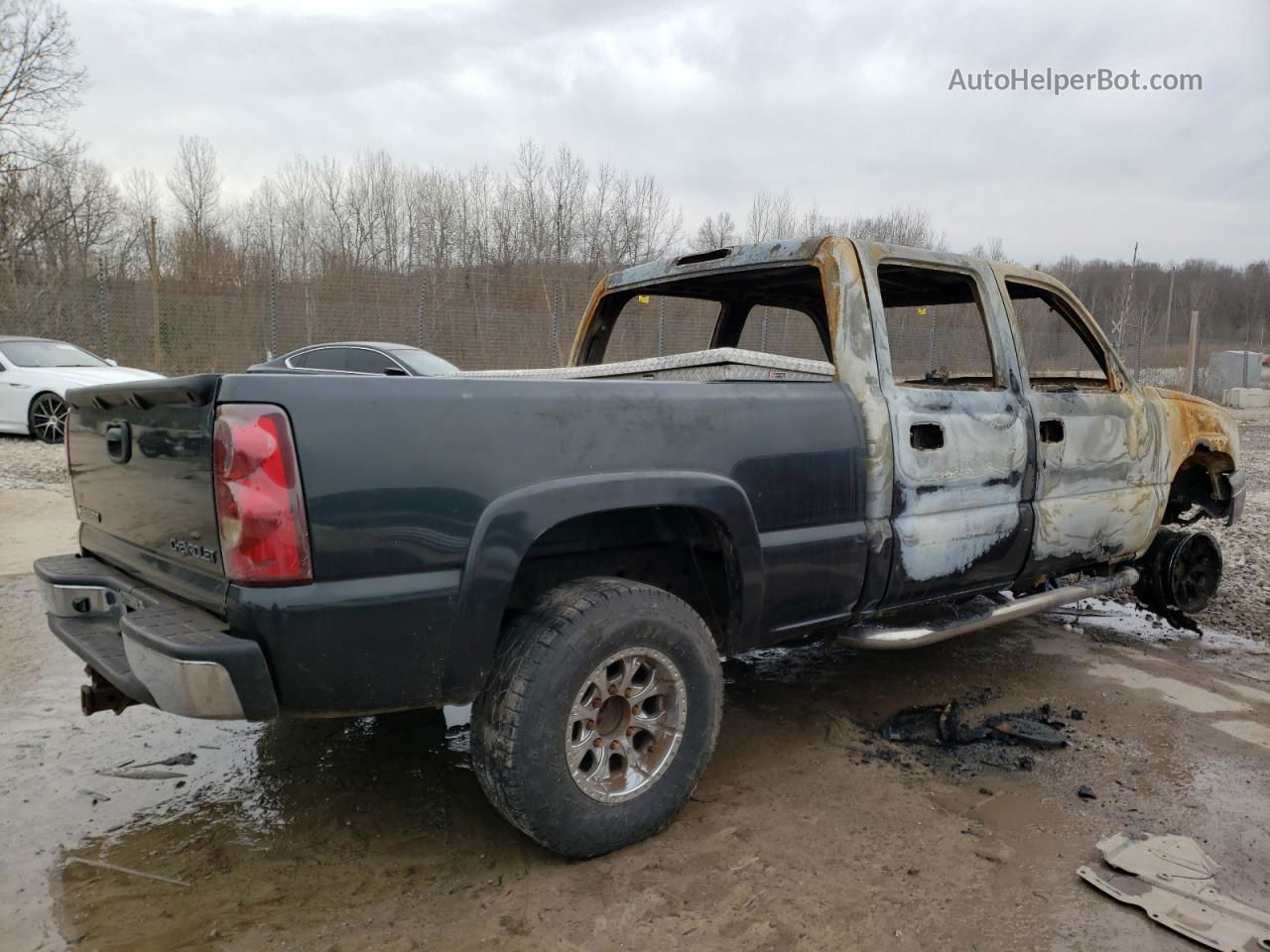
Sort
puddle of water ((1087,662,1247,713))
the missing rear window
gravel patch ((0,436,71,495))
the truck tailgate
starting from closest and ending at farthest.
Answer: the truck tailgate → the missing rear window → puddle of water ((1087,662,1247,713)) → gravel patch ((0,436,71,495))

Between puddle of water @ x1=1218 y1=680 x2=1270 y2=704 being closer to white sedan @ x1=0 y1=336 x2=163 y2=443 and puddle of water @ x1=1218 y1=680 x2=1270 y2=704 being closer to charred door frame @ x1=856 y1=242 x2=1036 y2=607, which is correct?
charred door frame @ x1=856 y1=242 x2=1036 y2=607

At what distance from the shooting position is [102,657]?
237 cm

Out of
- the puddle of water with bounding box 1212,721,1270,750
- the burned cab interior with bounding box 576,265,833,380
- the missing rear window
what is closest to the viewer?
the burned cab interior with bounding box 576,265,833,380

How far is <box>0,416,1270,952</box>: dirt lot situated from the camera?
2.24m

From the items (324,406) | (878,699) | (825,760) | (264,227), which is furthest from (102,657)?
(264,227)

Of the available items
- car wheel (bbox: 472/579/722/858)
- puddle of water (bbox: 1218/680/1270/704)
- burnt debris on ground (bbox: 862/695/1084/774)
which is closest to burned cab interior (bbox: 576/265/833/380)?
car wheel (bbox: 472/579/722/858)

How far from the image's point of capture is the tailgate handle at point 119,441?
253 centimetres

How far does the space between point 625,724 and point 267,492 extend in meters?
1.23

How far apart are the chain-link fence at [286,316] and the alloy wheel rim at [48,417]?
14.7ft

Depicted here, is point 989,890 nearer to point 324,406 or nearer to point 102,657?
point 324,406

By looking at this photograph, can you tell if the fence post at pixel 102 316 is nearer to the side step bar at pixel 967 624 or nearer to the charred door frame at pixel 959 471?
the charred door frame at pixel 959 471

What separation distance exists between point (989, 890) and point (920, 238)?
34.9 m

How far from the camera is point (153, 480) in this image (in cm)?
241

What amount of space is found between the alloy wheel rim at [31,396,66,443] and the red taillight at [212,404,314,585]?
408 inches
